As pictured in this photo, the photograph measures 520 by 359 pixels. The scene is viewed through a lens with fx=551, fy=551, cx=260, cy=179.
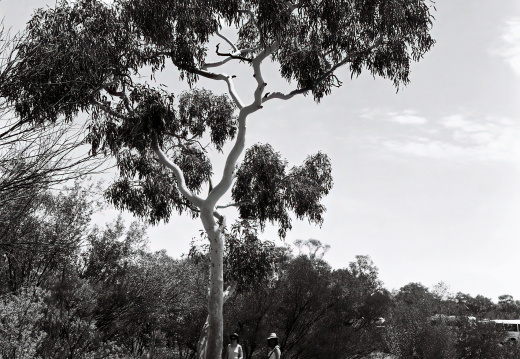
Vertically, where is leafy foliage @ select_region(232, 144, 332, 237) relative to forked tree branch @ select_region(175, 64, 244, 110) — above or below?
below

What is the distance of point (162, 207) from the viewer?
18.6 m

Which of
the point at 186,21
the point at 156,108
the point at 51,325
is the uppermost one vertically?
the point at 186,21

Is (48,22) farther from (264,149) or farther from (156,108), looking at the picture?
(264,149)

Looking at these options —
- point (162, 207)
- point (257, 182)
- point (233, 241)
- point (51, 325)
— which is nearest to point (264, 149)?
point (257, 182)

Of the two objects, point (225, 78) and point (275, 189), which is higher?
point (225, 78)

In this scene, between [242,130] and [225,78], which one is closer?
[242,130]

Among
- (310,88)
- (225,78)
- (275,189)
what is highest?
(225,78)

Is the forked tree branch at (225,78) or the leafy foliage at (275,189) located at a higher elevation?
the forked tree branch at (225,78)

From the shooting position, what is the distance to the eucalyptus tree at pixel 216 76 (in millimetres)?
14250

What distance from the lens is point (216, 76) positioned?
17375mm

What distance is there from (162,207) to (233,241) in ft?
10.6

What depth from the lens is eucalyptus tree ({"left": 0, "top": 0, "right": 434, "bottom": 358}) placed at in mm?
14250

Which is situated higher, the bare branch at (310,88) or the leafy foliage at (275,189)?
the bare branch at (310,88)

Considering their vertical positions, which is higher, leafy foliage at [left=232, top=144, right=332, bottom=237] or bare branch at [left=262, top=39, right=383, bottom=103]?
bare branch at [left=262, top=39, right=383, bottom=103]
